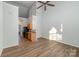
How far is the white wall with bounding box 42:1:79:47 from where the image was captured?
5.17 metres

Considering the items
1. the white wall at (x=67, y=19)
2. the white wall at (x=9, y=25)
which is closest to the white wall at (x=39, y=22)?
the white wall at (x=67, y=19)

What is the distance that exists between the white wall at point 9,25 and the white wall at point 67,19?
3202 millimetres

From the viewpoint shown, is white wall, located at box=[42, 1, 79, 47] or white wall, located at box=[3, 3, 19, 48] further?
white wall, located at box=[42, 1, 79, 47]

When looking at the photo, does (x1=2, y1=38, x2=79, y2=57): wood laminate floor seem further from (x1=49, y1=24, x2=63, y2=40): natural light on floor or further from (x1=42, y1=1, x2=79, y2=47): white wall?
(x1=49, y1=24, x2=63, y2=40): natural light on floor

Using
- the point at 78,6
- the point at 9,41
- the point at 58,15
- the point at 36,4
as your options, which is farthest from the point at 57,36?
the point at 9,41

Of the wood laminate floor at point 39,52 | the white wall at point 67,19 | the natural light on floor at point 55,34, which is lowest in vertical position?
the wood laminate floor at point 39,52

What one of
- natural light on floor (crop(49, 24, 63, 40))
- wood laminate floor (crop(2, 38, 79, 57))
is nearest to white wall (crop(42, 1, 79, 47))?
natural light on floor (crop(49, 24, 63, 40))

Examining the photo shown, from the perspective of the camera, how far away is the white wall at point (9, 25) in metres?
4.28

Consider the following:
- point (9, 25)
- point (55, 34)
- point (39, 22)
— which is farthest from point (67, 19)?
point (9, 25)

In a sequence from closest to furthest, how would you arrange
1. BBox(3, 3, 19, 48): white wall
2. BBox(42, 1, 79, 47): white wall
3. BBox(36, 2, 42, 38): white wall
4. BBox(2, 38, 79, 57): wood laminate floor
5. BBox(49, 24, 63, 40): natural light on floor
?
1. BBox(2, 38, 79, 57): wood laminate floor
2. BBox(3, 3, 19, 48): white wall
3. BBox(42, 1, 79, 47): white wall
4. BBox(49, 24, 63, 40): natural light on floor
5. BBox(36, 2, 42, 38): white wall

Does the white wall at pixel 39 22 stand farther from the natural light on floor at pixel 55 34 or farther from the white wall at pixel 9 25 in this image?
the white wall at pixel 9 25

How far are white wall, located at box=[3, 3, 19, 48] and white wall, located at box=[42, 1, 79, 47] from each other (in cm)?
320

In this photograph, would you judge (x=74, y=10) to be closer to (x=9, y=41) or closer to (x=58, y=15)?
(x=58, y=15)

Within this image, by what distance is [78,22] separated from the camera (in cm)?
500
